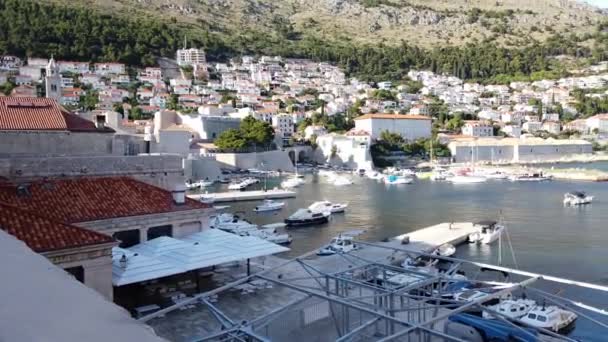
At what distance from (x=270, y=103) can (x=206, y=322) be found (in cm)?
7141

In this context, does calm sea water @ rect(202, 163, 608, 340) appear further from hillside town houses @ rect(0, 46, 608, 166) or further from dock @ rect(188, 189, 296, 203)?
hillside town houses @ rect(0, 46, 608, 166)

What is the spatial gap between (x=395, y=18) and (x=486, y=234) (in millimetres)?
140450

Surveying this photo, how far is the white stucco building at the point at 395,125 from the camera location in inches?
2594

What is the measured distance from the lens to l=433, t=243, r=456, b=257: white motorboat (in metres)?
18.2

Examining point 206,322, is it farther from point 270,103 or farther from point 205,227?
point 270,103

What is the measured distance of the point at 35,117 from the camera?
13.4 meters

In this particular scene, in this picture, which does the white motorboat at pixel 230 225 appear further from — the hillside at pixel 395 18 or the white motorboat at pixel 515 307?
the hillside at pixel 395 18

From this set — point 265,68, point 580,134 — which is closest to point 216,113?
point 265,68

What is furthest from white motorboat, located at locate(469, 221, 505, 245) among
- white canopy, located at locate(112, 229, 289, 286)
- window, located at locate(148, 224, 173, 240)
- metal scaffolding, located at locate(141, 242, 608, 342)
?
window, located at locate(148, 224, 173, 240)

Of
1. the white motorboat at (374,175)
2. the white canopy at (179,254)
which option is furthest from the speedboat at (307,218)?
the white motorboat at (374,175)

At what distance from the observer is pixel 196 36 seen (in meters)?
108

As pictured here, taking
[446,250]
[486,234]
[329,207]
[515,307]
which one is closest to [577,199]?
[486,234]

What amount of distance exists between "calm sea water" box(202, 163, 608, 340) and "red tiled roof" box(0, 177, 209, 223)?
26.3 feet

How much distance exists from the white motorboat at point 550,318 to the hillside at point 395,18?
117m
